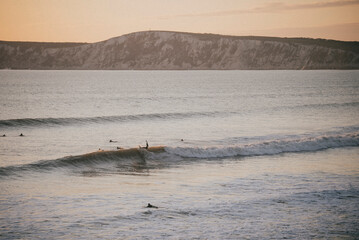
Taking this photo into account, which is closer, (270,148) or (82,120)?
(270,148)

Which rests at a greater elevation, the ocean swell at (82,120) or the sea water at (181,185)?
the ocean swell at (82,120)

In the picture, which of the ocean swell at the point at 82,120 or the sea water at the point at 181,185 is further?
the ocean swell at the point at 82,120

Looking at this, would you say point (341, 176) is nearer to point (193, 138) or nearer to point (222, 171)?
point (222, 171)

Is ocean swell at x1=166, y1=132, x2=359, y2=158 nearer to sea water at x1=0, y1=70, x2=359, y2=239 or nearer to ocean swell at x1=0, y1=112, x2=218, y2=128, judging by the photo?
sea water at x1=0, y1=70, x2=359, y2=239

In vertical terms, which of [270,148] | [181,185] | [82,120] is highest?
[82,120]

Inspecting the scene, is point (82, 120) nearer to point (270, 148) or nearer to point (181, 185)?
point (270, 148)

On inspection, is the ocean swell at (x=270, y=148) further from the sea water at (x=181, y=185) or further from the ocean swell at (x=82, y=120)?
the ocean swell at (x=82, y=120)

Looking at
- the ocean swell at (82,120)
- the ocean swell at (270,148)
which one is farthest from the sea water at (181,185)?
the ocean swell at (82,120)

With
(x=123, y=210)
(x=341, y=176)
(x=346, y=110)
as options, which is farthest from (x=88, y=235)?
(x=346, y=110)

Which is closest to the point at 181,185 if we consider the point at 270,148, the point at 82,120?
the point at 270,148

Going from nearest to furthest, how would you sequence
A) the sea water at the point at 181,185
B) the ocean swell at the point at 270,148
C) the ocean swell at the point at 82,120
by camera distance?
1. the sea water at the point at 181,185
2. the ocean swell at the point at 270,148
3. the ocean swell at the point at 82,120

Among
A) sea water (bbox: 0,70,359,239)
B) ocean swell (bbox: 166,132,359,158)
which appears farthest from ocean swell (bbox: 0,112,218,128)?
ocean swell (bbox: 166,132,359,158)

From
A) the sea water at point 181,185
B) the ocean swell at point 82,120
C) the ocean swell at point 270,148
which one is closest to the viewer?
the sea water at point 181,185

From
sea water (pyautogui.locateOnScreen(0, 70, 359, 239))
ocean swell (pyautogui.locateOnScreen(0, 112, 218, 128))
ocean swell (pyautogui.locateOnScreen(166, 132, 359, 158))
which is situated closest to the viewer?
sea water (pyautogui.locateOnScreen(0, 70, 359, 239))
